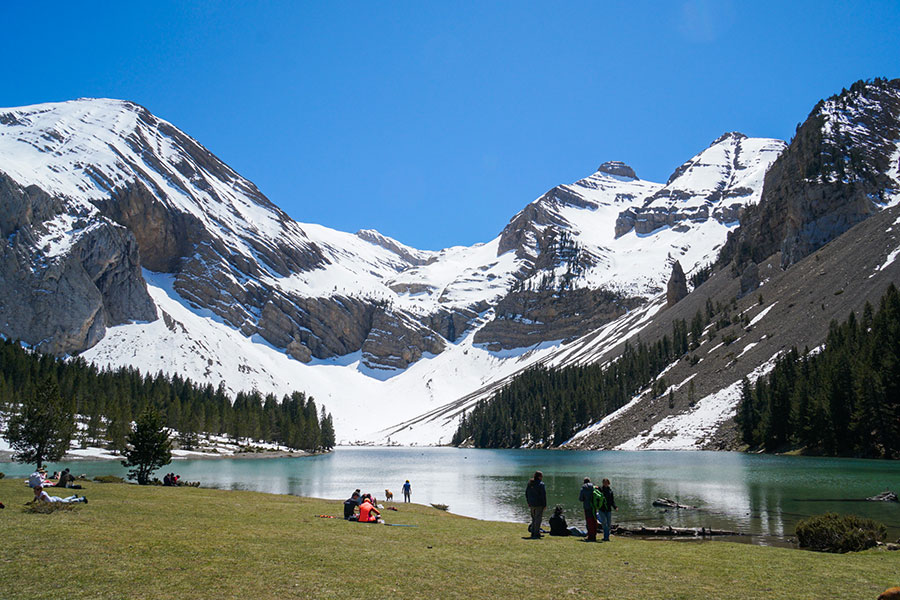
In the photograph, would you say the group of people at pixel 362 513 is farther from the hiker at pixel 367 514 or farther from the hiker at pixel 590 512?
the hiker at pixel 590 512

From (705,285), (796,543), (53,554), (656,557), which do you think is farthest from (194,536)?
(705,285)

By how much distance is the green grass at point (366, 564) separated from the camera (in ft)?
37.0

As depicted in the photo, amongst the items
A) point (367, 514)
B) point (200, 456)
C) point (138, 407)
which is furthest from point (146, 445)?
point (138, 407)

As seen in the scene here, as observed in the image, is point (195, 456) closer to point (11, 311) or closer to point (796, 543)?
point (796, 543)

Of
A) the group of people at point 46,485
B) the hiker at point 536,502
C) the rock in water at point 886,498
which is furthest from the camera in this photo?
the rock in water at point 886,498

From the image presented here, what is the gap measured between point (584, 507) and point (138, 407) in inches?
4545

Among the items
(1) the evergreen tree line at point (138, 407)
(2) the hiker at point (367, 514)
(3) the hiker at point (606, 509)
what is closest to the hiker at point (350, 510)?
(2) the hiker at point (367, 514)

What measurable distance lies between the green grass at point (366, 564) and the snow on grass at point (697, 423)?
3339 inches

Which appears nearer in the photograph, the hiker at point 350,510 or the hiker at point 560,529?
the hiker at point 560,529

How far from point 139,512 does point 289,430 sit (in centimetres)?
12328

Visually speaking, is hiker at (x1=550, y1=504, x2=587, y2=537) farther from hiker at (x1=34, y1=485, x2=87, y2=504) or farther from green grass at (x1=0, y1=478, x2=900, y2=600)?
hiker at (x1=34, y1=485, x2=87, y2=504)

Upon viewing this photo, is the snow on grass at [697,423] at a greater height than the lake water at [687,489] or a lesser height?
greater

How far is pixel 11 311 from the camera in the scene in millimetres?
192500

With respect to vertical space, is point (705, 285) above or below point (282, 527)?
above
